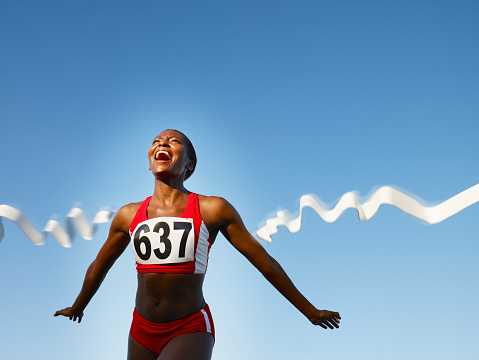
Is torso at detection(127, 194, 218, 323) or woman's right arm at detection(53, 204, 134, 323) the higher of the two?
woman's right arm at detection(53, 204, 134, 323)

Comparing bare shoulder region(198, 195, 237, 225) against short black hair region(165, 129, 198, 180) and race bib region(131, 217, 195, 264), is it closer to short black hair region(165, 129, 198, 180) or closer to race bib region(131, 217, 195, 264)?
race bib region(131, 217, 195, 264)

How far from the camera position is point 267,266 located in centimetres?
450

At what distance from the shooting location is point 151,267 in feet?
13.8

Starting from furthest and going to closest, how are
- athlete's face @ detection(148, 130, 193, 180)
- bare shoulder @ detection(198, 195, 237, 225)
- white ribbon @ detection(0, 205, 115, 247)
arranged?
1. white ribbon @ detection(0, 205, 115, 247)
2. athlete's face @ detection(148, 130, 193, 180)
3. bare shoulder @ detection(198, 195, 237, 225)

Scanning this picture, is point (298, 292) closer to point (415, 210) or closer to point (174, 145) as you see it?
point (174, 145)

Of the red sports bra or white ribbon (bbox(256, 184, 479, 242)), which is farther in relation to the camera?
white ribbon (bbox(256, 184, 479, 242))

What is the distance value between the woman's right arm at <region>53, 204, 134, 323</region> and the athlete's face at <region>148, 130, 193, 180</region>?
522 mm

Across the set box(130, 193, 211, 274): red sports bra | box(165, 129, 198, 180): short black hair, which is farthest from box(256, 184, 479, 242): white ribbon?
box(130, 193, 211, 274): red sports bra

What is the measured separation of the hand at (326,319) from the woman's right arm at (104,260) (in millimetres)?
2054

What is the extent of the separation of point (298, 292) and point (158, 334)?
4.58 feet

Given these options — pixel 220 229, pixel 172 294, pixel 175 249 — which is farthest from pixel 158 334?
pixel 220 229

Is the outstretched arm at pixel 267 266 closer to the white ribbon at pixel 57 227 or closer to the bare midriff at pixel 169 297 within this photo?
the bare midriff at pixel 169 297

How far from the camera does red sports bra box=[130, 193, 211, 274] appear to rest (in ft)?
13.7

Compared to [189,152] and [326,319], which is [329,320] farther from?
[189,152]
